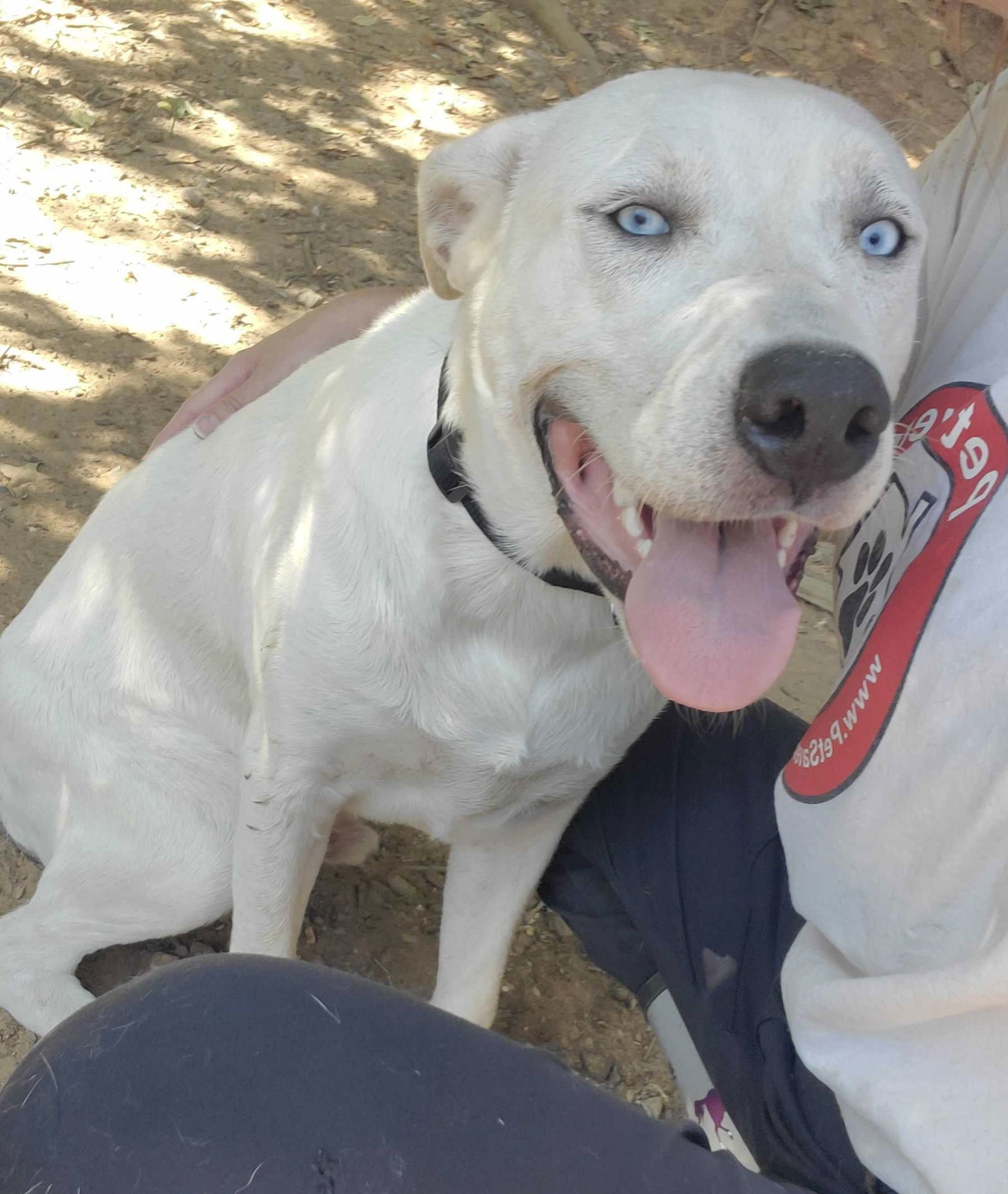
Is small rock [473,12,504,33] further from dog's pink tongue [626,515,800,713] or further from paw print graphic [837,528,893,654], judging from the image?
dog's pink tongue [626,515,800,713]

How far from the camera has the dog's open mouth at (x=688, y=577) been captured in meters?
1.59

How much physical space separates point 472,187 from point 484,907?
60.7 inches

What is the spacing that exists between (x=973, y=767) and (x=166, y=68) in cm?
457

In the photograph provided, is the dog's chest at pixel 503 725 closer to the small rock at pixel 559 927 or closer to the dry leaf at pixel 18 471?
the small rock at pixel 559 927

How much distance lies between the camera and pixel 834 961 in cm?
171

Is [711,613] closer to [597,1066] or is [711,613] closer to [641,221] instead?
[641,221]

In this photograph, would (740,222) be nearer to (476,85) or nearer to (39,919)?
(39,919)

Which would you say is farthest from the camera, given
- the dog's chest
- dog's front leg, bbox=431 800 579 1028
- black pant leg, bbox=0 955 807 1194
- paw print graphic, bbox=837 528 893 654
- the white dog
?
dog's front leg, bbox=431 800 579 1028

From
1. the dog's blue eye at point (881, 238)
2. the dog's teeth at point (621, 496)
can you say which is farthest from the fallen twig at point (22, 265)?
the dog's blue eye at point (881, 238)

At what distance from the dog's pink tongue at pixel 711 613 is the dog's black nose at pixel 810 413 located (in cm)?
19

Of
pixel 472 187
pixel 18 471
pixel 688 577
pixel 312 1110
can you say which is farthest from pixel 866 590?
pixel 18 471

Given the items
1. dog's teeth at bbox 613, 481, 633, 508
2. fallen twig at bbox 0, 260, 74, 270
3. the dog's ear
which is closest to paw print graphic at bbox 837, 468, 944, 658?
dog's teeth at bbox 613, 481, 633, 508

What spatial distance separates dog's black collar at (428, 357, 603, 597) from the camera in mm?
1920

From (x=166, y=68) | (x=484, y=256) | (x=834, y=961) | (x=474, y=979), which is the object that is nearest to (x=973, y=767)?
(x=834, y=961)
